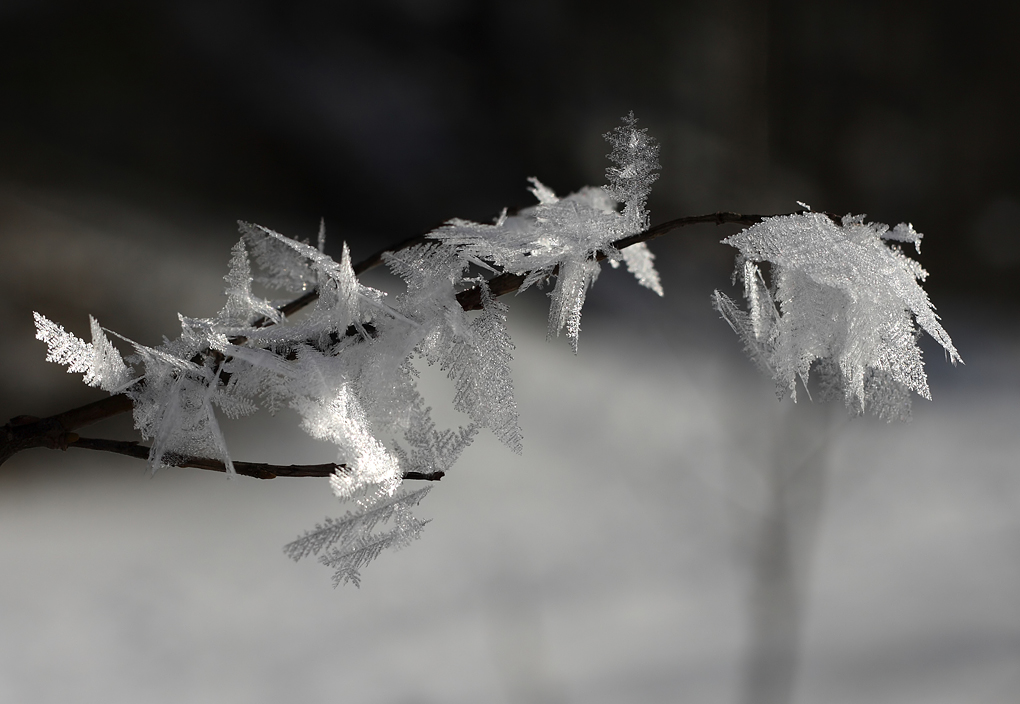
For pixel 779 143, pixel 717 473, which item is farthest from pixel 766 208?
pixel 717 473

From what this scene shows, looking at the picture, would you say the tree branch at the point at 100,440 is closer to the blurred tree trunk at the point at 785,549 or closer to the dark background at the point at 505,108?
the dark background at the point at 505,108

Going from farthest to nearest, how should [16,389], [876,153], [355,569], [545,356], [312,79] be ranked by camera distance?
[876,153] < [545,356] < [312,79] < [16,389] < [355,569]

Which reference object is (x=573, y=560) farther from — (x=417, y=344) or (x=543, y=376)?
(x=417, y=344)

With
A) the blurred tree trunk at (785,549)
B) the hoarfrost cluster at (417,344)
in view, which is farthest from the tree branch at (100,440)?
the blurred tree trunk at (785,549)

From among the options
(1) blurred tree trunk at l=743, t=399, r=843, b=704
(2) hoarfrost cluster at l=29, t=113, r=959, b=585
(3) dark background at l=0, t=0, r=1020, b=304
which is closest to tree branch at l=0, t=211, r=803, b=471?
(2) hoarfrost cluster at l=29, t=113, r=959, b=585

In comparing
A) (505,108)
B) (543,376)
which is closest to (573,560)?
(543,376)

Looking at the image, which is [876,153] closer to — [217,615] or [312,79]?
[312,79]

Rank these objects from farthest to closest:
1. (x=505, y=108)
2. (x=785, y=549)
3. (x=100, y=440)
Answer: (x=785, y=549) → (x=505, y=108) → (x=100, y=440)
